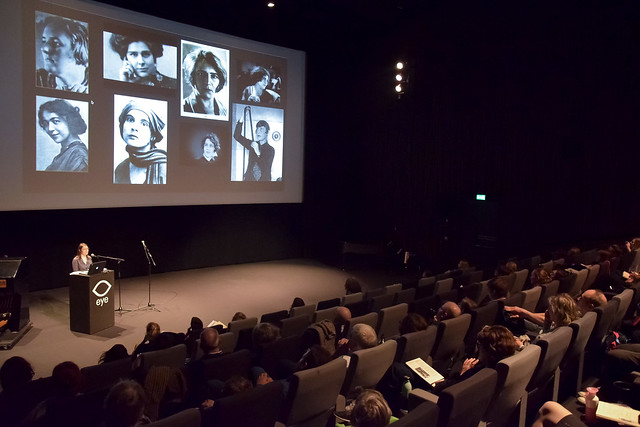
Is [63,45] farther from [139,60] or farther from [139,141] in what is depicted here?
[139,141]

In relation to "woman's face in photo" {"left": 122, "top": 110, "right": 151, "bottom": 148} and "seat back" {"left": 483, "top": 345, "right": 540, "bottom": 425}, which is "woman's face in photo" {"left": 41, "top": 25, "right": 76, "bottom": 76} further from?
"seat back" {"left": 483, "top": 345, "right": 540, "bottom": 425}

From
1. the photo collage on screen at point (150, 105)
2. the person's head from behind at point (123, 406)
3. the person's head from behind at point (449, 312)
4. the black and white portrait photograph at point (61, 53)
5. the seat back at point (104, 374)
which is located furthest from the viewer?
the photo collage on screen at point (150, 105)

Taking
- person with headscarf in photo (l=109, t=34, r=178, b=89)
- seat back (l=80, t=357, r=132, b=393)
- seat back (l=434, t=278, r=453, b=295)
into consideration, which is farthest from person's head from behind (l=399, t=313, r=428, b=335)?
person with headscarf in photo (l=109, t=34, r=178, b=89)

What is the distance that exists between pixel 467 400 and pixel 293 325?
10.2 ft

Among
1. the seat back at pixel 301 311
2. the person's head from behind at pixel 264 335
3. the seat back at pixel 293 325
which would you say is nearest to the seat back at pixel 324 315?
the seat back at pixel 293 325

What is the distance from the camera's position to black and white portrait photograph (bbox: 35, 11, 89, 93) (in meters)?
8.60

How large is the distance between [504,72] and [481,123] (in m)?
1.22

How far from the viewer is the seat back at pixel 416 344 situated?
411 cm

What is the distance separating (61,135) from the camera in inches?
353

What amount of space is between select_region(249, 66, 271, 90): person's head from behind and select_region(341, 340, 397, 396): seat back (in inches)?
358

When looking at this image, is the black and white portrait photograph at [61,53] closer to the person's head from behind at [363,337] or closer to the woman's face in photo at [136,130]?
the woman's face in photo at [136,130]

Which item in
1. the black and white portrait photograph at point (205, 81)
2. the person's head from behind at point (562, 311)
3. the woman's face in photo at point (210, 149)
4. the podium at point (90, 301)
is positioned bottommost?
the podium at point (90, 301)

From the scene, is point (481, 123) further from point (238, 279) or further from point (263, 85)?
point (238, 279)

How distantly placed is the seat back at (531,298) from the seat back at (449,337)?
1.22 metres
